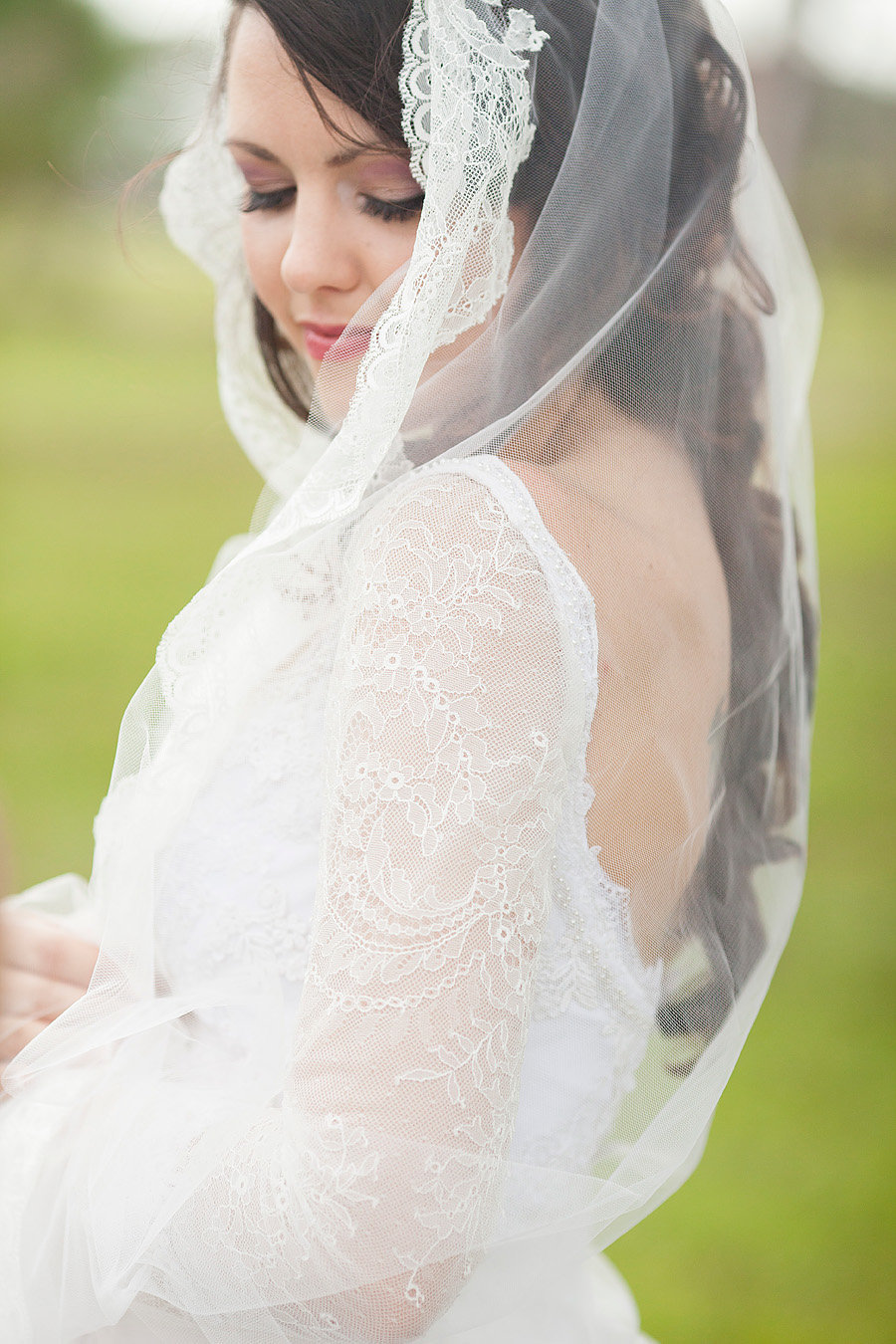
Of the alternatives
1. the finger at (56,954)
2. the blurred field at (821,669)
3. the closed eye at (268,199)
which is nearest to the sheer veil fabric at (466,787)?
the finger at (56,954)

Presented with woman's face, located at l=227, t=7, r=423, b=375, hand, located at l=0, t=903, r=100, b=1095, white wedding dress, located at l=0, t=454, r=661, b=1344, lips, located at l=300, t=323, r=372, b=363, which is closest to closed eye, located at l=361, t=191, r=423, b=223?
woman's face, located at l=227, t=7, r=423, b=375

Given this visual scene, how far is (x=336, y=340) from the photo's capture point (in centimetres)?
138

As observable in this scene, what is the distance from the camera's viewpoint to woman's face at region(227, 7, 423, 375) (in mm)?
1267

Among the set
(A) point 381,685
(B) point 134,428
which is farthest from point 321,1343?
(B) point 134,428

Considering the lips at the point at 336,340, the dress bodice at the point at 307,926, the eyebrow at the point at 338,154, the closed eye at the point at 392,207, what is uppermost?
the eyebrow at the point at 338,154

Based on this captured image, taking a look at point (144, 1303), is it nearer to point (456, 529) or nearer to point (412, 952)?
point (412, 952)

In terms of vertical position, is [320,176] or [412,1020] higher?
[320,176]

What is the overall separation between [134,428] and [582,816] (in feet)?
31.2

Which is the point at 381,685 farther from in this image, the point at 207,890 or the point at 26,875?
the point at 26,875

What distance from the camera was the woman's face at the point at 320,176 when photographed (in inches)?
49.9

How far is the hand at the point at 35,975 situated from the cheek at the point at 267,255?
2.81ft

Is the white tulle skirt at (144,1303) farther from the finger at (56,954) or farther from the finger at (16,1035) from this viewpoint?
the finger at (56,954)

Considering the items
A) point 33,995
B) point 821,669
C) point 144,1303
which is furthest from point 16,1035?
point 821,669

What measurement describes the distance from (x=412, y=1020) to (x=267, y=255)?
1.02 m
